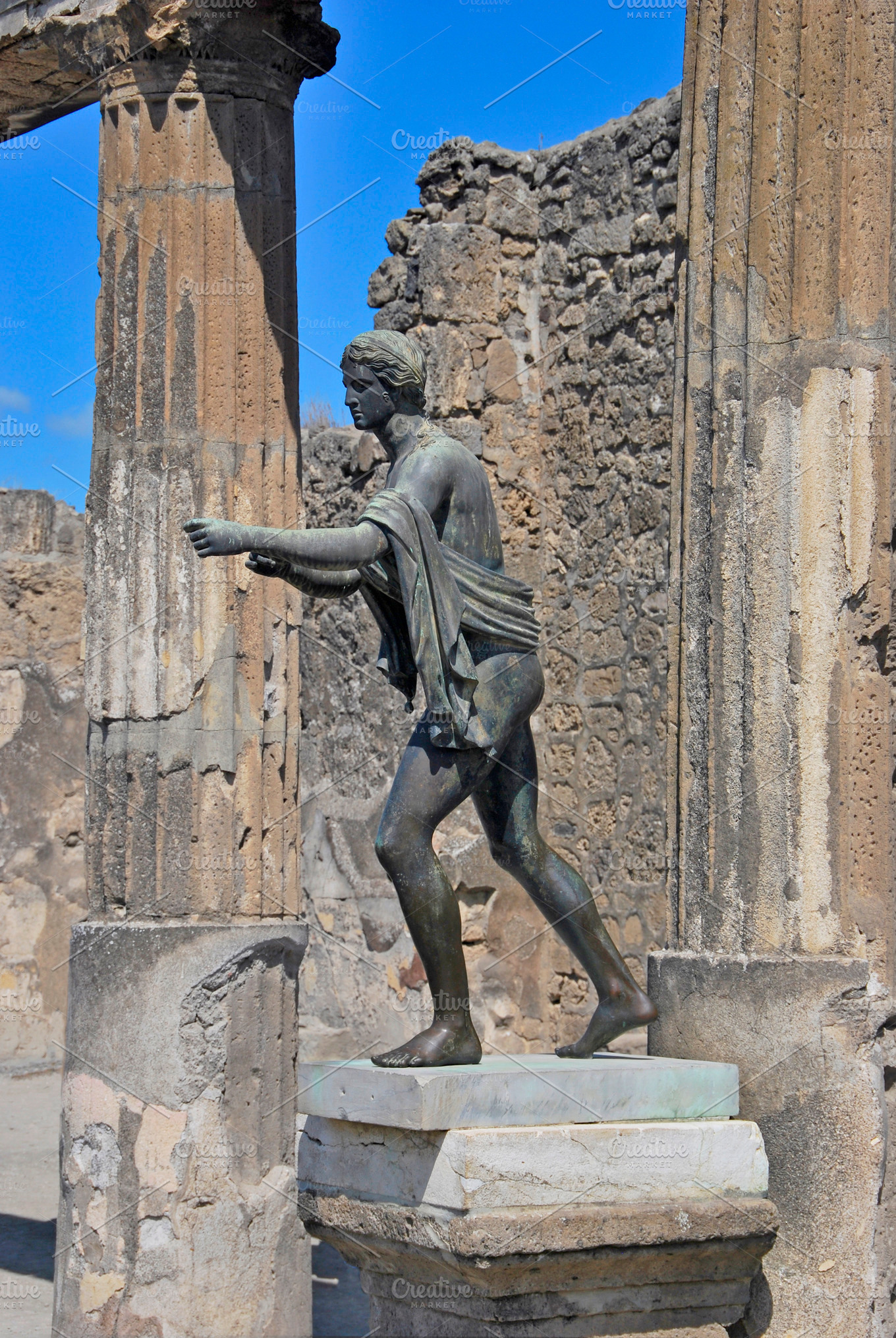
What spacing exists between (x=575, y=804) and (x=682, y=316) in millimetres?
4542

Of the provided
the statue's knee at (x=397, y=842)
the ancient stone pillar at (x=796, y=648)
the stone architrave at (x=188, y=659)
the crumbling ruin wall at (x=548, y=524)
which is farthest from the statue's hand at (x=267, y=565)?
the crumbling ruin wall at (x=548, y=524)

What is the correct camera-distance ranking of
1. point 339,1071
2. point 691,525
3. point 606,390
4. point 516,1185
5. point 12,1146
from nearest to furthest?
point 516,1185
point 339,1071
point 691,525
point 12,1146
point 606,390

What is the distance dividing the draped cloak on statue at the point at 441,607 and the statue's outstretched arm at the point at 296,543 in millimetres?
60

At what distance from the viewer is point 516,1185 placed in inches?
138

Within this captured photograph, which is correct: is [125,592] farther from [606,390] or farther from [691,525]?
[606,390]

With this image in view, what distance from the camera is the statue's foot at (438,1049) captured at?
373 centimetres

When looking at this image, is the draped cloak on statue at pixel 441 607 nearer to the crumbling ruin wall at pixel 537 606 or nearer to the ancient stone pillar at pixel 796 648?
the ancient stone pillar at pixel 796 648

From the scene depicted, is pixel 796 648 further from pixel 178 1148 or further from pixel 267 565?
pixel 178 1148

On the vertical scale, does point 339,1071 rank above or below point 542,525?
below

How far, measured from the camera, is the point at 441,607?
3.86 m

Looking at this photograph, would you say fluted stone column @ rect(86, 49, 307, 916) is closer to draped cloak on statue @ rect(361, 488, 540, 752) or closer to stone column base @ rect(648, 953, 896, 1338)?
draped cloak on statue @ rect(361, 488, 540, 752)

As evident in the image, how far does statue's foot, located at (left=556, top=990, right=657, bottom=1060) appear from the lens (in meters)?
4.02

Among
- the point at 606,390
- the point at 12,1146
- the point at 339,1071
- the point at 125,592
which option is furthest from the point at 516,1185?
the point at 606,390

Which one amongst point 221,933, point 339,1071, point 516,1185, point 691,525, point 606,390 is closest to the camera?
point 516,1185
